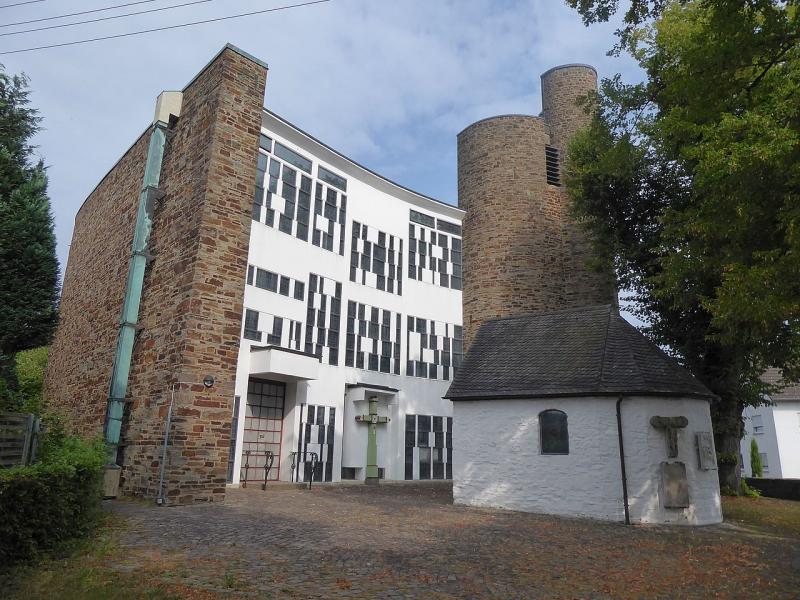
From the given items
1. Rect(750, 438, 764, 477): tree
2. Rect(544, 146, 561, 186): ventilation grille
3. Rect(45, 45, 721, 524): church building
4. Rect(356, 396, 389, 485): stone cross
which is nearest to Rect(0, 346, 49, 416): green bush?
Rect(45, 45, 721, 524): church building

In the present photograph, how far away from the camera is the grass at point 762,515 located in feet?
40.7

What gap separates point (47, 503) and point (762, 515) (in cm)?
1576

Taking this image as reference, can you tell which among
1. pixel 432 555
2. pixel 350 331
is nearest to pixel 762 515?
pixel 432 555

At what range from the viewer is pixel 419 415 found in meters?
24.7

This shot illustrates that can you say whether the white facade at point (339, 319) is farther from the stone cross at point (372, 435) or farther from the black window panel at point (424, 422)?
the stone cross at point (372, 435)

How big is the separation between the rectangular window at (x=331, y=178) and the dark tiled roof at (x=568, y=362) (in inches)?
373

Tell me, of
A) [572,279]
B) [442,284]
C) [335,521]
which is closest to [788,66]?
[335,521]

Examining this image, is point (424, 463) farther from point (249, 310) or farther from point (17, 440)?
point (17, 440)

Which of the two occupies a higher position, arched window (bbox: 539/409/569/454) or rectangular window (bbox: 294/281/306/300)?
rectangular window (bbox: 294/281/306/300)

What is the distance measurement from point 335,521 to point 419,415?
48.7 feet

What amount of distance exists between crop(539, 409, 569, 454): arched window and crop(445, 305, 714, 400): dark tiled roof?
0.50 m

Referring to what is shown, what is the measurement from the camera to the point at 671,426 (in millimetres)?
12375

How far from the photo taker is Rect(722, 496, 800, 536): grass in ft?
40.7

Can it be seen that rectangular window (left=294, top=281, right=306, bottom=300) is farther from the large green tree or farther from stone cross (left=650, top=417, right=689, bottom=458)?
stone cross (left=650, top=417, right=689, bottom=458)
